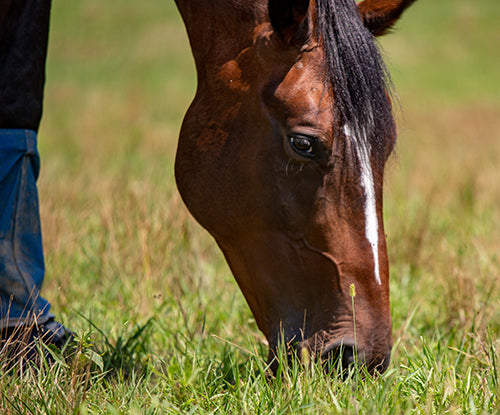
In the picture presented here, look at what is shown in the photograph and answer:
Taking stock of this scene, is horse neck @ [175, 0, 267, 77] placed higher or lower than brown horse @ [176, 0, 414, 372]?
higher

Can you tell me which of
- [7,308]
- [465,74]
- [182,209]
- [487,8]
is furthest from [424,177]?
[487,8]

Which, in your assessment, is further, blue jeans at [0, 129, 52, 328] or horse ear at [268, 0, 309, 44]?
blue jeans at [0, 129, 52, 328]

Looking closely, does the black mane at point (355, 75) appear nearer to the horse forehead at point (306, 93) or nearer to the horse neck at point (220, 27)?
the horse forehead at point (306, 93)

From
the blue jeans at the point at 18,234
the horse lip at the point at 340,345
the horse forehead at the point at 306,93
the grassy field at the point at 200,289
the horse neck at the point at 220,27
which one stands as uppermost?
the horse neck at the point at 220,27

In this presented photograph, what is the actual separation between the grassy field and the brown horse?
0.56 ft

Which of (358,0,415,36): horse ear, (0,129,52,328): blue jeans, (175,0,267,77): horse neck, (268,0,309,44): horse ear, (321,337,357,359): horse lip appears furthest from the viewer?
(358,0,415,36): horse ear

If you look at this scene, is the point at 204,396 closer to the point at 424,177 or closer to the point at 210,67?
the point at 210,67

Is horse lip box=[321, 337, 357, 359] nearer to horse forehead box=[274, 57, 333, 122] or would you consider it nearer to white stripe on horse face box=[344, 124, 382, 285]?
white stripe on horse face box=[344, 124, 382, 285]

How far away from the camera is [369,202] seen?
6.24 feet

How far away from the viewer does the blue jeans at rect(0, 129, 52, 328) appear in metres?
2.17

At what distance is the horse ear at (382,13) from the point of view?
2.36 m

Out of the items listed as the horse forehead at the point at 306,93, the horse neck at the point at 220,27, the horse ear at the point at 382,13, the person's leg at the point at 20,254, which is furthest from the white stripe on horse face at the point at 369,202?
the person's leg at the point at 20,254

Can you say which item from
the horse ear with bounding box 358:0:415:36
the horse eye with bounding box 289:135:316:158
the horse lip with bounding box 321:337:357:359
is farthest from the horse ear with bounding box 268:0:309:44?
the horse lip with bounding box 321:337:357:359

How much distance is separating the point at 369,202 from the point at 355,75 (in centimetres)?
44
